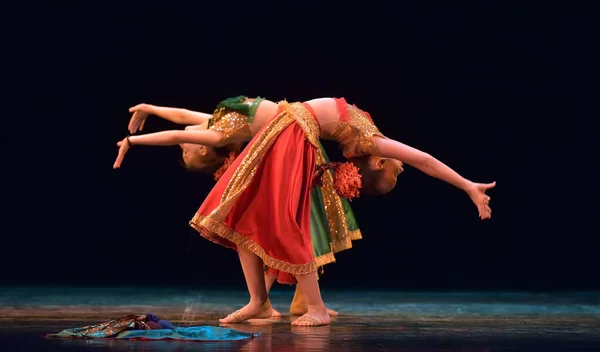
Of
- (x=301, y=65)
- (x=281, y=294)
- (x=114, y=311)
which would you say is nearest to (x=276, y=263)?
(x=114, y=311)

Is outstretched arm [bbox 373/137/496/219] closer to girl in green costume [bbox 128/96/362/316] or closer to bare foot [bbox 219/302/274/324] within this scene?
girl in green costume [bbox 128/96/362/316]

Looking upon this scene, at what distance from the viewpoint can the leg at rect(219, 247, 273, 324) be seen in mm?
4012

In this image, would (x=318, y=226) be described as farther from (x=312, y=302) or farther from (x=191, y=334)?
(x=191, y=334)

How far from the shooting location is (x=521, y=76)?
6.79 meters

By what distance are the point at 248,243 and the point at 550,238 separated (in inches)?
149

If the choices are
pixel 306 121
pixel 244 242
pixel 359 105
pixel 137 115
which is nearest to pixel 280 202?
pixel 244 242

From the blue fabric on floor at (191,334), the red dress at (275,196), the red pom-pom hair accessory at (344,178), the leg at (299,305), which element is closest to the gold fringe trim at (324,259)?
the leg at (299,305)

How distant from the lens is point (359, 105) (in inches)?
267

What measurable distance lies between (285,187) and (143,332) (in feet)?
2.94

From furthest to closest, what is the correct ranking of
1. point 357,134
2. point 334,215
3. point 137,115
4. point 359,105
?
1. point 359,105
2. point 137,115
3. point 334,215
4. point 357,134

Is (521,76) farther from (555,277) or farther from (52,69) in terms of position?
(52,69)

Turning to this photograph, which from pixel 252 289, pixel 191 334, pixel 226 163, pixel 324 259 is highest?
pixel 226 163

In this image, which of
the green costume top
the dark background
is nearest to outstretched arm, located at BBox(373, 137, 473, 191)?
the green costume top

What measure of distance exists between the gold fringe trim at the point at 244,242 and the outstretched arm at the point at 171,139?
0.41 metres
